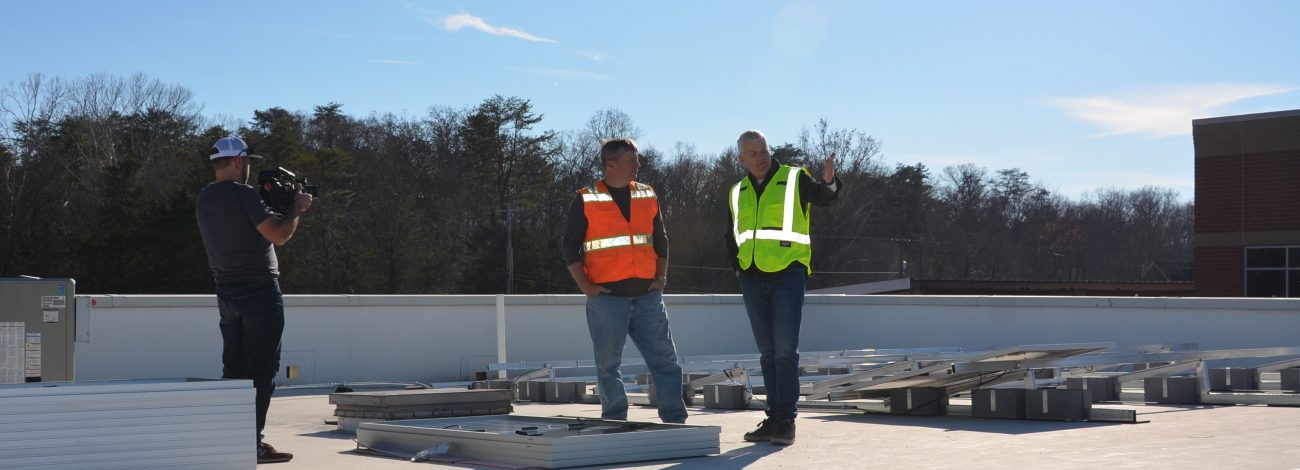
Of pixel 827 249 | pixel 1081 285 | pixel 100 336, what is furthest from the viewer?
pixel 827 249

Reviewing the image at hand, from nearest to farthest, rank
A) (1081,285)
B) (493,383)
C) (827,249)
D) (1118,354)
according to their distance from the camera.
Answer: (1118,354), (493,383), (1081,285), (827,249)

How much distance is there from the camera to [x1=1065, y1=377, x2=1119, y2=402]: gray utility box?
9117 mm

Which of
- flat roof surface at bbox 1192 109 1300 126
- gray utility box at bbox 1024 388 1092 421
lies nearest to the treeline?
flat roof surface at bbox 1192 109 1300 126

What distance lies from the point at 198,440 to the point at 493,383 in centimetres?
603

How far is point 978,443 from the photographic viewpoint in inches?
245

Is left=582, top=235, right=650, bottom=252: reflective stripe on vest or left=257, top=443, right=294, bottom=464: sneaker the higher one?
left=582, top=235, right=650, bottom=252: reflective stripe on vest

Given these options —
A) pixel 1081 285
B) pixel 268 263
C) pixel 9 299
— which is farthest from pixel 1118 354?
pixel 1081 285

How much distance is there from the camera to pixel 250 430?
209 inches

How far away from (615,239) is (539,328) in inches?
360

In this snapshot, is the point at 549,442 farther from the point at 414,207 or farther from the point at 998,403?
the point at 414,207

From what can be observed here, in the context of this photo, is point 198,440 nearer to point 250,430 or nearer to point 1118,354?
point 250,430

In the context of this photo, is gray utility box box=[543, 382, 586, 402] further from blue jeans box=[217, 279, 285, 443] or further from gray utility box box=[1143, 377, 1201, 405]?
blue jeans box=[217, 279, 285, 443]

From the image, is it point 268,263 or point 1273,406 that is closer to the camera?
point 268,263

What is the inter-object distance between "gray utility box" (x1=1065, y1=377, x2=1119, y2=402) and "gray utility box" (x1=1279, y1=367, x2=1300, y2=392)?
161 centimetres
